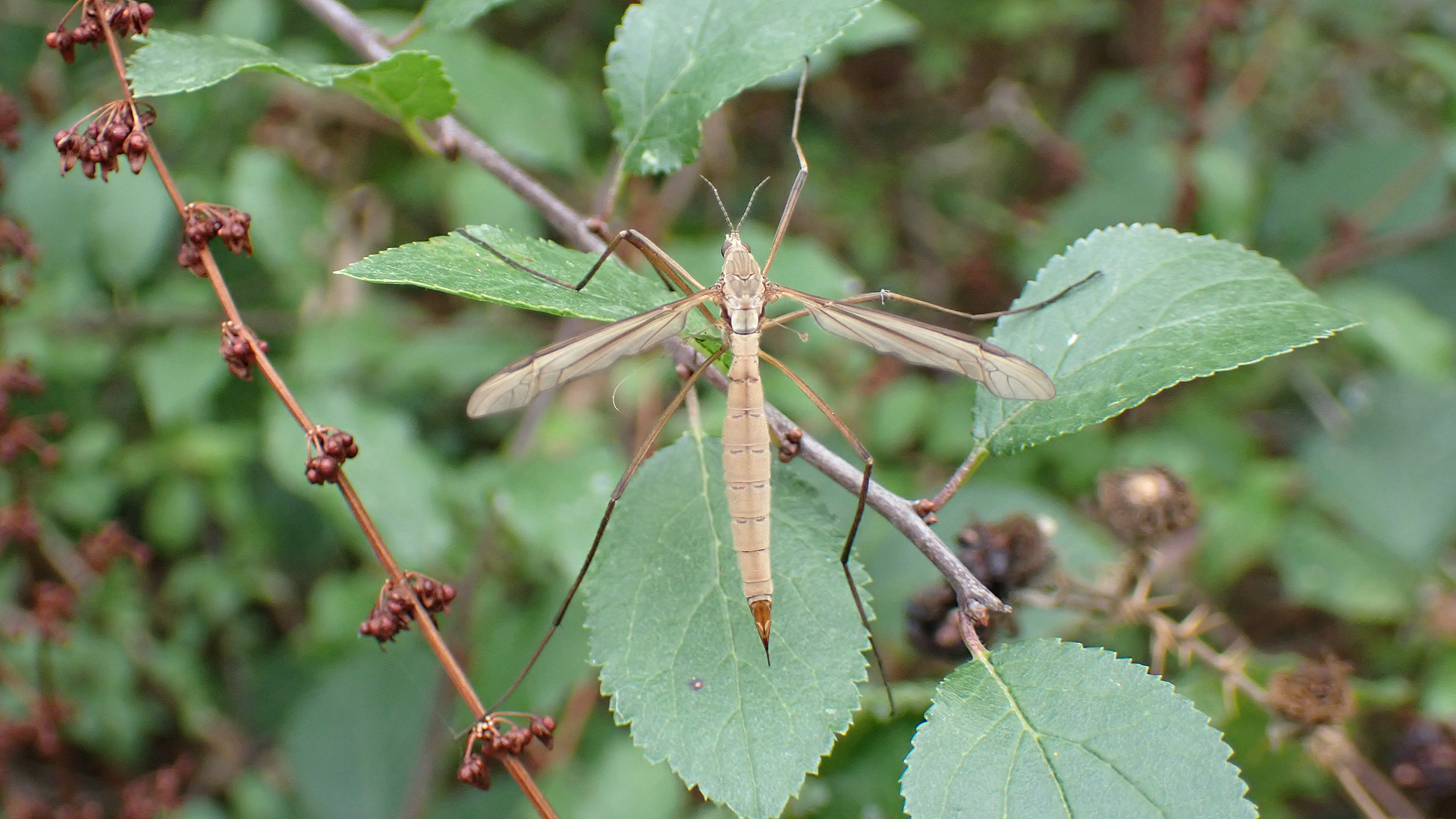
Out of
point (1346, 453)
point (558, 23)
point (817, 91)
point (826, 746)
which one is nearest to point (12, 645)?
point (826, 746)

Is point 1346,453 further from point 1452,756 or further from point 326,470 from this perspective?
point 326,470

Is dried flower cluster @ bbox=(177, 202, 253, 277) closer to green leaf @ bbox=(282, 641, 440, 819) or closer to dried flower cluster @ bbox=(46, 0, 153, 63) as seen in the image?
dried flower cluster @ bbox=(46, 0, 153, 63)

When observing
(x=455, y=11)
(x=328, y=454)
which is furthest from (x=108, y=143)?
(x=455, y=11)

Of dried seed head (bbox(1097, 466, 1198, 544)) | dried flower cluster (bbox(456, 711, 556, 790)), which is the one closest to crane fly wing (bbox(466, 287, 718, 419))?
dried flower cluster (bbox(456, 711, 556, 790))

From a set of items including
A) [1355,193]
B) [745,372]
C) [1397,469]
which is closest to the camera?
[745,372]

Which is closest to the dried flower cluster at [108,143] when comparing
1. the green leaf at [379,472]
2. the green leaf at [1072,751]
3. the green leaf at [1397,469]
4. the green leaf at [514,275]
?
the green leaf at [514,275]

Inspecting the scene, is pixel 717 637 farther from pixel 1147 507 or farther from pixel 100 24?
pixel 100 24
